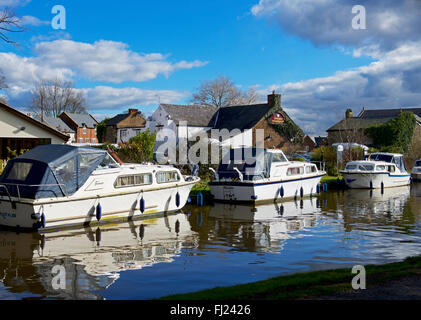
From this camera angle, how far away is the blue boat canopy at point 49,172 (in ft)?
51.3

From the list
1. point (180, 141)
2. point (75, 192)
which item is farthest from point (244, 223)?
point (180, 141)

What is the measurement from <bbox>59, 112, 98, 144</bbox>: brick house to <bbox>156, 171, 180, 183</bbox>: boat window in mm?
69789

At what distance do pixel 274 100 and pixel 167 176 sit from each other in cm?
3378

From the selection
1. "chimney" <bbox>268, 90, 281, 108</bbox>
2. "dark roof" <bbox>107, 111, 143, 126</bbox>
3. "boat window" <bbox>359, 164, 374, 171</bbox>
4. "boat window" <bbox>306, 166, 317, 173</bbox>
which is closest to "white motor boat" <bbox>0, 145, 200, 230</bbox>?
"boat window" <bbox>306, 166, 317, 173</bbox>

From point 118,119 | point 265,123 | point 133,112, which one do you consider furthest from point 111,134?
point 265,123

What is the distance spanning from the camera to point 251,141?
51.2 metres

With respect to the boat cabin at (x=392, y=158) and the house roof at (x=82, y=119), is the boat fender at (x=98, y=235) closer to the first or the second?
the boat cabin at (x=392, y=158)

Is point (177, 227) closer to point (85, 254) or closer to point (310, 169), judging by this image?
point (85, 254)

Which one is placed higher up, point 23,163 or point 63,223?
point 23,163

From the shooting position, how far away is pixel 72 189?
16.5 meters

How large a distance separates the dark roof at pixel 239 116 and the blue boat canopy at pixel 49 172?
3511 centimetres

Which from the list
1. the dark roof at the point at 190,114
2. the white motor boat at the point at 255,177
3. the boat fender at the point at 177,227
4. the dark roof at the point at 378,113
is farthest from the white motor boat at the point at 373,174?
the dark roof at the point at 378,113
